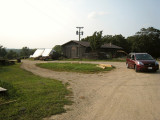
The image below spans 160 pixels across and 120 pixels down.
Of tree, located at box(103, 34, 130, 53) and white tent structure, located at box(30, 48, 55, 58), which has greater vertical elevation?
tree, located at box(103, 34, 130, 53)

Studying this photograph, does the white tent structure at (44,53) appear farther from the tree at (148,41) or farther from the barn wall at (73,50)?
the tree at (148,41)

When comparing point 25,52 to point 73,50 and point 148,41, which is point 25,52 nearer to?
point 73,50

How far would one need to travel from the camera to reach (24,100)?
5.05 meters

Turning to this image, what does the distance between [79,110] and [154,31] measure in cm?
5396

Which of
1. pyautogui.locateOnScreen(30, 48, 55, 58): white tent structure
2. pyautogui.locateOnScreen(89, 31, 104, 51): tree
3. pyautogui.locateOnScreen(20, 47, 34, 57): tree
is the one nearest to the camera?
pyautogui.locateOnScreen(89, 31, 104, 51): tree

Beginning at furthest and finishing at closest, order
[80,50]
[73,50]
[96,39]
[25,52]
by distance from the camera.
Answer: [25,52], [73,50], [80,50], [96,39]

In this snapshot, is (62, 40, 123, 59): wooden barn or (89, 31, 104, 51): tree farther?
(62, 40, 123, 59): wooden barn

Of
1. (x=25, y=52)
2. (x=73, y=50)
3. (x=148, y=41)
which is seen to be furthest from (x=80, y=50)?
(x=25, y=52)

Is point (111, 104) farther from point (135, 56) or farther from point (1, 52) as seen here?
point (1, 52)

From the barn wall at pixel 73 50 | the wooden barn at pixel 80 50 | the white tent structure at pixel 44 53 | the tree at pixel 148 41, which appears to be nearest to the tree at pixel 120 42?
the tree at pixel 148 41

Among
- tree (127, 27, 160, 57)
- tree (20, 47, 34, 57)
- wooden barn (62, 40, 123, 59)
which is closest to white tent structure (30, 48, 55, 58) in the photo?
wooden barn (62, 40, 123, 59)

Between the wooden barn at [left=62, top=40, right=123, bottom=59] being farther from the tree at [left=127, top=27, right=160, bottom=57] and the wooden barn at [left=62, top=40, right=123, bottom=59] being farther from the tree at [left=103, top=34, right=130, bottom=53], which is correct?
the tree at [left=103, top=34, right=130, bottom=53]

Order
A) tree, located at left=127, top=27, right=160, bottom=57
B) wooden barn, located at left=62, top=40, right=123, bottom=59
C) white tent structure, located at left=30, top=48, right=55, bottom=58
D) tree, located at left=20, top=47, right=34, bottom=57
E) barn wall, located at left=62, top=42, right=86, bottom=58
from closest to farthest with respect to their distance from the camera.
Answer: wooden barn, located at left=62, top=40, right=123, bottom=59 < barn wall, located at left=62, top=42, right=86, bottom=58 < white tent structure, located at left=30, top=48, right=55, bottom=58 < tree, located at left=127, top=27, right=160, bottom=57 < tree, located at left=20, top=47, right=34, bottom=57

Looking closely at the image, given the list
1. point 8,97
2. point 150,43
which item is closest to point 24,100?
point 8,97
